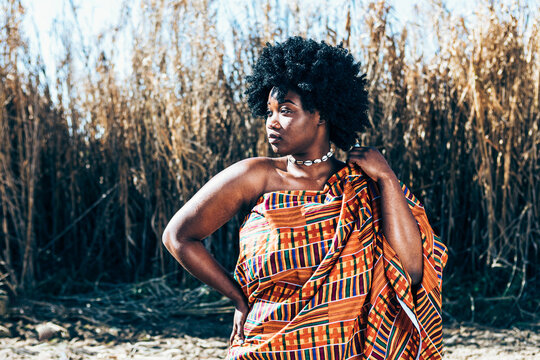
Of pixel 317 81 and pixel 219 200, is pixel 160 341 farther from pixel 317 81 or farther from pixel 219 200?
pixel 317 81

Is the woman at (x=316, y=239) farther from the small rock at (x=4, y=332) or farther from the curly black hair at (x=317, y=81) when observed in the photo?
the small rock at (x=4, y=332)

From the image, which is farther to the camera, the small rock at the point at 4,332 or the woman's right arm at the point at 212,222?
the small rock at the point at 4,332

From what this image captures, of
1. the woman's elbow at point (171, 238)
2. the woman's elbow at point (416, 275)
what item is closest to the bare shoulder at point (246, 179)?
the woman's elbow at point (171, 238)

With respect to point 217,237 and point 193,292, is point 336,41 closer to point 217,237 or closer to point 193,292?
point 217,237

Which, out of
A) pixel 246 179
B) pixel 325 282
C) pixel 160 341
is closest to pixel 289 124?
pixel 246 179

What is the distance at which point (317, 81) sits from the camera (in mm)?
1718

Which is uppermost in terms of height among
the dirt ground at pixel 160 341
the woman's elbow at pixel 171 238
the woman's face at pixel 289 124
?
the woman's face at pixel 289 124

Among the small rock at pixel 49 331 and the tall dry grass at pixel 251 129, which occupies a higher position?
the tall dry grass at pixel 251 129

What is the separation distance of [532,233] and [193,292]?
2.42 m

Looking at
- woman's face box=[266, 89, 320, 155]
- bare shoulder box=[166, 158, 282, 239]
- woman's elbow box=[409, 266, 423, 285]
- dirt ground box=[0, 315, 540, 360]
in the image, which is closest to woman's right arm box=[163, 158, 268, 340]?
bare shoulder box=[166, 158, 282, 239]

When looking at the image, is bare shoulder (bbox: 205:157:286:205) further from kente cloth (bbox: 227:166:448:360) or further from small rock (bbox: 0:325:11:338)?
small rock (bbox: 0:325:11:338)

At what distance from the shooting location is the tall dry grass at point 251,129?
3.87 meters

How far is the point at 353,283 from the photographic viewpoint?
165cm

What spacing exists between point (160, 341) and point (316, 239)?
2212 millimetres
